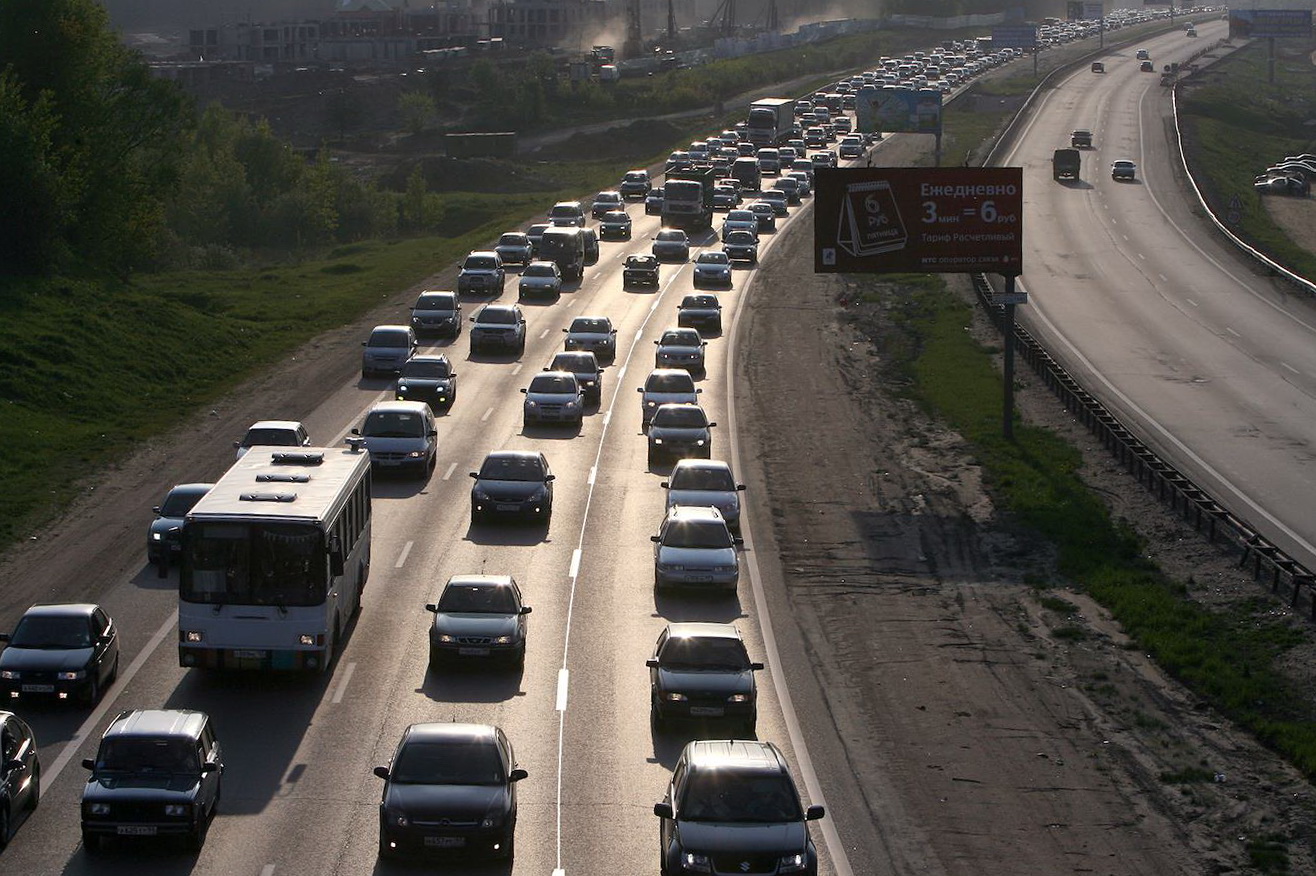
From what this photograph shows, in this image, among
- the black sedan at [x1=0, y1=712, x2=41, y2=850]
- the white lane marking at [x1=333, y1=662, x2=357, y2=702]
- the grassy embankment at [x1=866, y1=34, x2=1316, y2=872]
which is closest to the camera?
the black sedan at [x1=0, y1=712, x2=41, y2=850]

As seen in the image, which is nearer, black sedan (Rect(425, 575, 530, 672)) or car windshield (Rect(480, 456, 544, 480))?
black sedan (Rect(425, 575, 530, 672))

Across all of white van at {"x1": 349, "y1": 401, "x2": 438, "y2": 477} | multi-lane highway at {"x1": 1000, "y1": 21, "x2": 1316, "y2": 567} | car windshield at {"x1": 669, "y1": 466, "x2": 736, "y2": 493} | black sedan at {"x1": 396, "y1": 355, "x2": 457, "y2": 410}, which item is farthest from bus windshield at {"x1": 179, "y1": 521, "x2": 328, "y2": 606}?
black sedan at {"x1": 396, "y1": 355, "x2": 457, "y2": 410}

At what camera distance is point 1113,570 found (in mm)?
32281

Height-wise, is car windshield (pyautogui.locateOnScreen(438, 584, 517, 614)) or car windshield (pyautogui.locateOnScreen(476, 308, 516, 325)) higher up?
car windshield (pyautogui.locateOnScreen(438, 584, 517, 614))

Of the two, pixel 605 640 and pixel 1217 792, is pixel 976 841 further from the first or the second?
pixel 605 640

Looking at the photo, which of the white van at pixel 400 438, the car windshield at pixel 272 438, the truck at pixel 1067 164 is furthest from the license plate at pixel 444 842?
the truck at pixel 1067 164

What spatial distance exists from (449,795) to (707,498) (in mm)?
16772

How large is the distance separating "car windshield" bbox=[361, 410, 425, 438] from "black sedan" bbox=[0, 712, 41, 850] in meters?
19.2

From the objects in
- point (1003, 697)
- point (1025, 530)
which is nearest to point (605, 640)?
point (1003, 697)

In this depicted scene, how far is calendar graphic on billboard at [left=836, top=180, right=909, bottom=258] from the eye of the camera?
1617 inches

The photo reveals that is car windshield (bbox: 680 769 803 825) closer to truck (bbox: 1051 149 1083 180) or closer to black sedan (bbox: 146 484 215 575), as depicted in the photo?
black sedan (bbox: 146 484 215 575)

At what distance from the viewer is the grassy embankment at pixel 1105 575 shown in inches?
961

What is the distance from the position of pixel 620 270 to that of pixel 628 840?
5758cm

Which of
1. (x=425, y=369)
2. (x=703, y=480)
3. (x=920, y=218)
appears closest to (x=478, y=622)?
(x=703, y=480)
